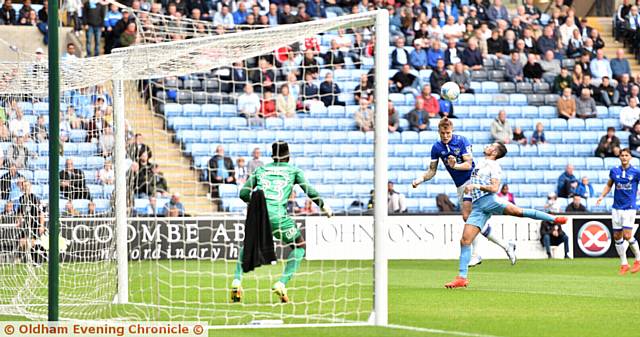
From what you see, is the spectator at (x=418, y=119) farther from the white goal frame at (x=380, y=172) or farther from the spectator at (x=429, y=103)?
the white goal frame at (x=380, y=172)

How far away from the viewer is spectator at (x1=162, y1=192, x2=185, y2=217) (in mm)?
20384

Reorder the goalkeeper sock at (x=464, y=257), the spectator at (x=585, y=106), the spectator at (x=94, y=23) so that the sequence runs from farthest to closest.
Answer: the spectator at (x=585, y=106) → the spectator at (x=94, y=23) → the goalkeeper sock at (x=464, y=257)

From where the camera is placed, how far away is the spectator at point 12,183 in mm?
15414

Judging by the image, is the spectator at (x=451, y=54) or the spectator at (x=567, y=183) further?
the spectator at (x=451, y=54)

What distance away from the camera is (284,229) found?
12828 millimetres

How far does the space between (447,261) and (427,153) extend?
379 cm

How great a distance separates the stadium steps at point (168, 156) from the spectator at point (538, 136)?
31.3 ft

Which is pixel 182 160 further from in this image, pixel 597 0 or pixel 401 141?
pixel 597 0

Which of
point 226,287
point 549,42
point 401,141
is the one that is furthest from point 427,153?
point 226,287

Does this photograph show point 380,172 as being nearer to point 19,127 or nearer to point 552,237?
point 19,127

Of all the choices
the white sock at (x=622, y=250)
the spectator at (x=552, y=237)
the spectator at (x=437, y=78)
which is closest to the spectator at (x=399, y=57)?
the spectator at (x=437, y=78)

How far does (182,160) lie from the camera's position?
18094 millimetres

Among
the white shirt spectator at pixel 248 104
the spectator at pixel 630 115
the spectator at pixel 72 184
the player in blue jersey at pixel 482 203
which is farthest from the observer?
the spectator at pixel 630 115

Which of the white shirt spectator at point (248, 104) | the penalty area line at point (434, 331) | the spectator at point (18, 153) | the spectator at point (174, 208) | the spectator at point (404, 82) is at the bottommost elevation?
the penalty area line at point (434, 331)
